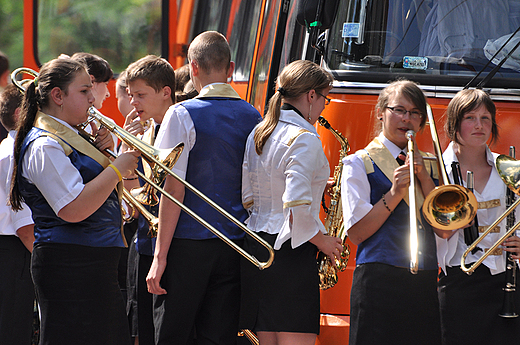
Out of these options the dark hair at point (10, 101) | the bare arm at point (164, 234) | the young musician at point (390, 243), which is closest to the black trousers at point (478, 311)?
the young musician at point (390, 243)

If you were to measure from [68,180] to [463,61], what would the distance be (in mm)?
2383

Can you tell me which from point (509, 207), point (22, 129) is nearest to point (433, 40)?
point (509, 207)

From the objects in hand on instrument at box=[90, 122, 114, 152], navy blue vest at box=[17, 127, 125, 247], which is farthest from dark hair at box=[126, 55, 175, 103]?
navy blue vest at box=[17, 127, 125, 247]

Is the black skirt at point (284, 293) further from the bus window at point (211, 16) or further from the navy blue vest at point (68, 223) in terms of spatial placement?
the bus window at point (211, 16)

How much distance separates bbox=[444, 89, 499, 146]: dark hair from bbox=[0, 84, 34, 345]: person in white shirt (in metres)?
2.52

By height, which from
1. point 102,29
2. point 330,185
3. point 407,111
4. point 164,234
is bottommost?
point 164,234

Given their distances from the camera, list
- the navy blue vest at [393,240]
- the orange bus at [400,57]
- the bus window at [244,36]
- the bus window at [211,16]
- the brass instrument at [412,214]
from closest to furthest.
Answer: the brass instrument at [412,214] → the navy blue vest at [393,240] → the orange bus at [400,57] → the bus window at [244,36] → the bus window at [211,16]

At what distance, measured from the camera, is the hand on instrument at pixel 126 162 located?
310 cm

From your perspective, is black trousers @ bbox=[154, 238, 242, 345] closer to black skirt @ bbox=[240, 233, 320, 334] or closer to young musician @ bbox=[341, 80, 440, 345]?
black skirt @ bbox=[240, 233, 320, 334]

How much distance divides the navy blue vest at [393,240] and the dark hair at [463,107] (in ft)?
2.01

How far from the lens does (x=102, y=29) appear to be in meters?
7.41

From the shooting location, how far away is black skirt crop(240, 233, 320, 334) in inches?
124

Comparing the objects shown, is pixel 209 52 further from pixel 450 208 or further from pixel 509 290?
pixel 509 290

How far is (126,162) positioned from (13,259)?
1.42 metres
